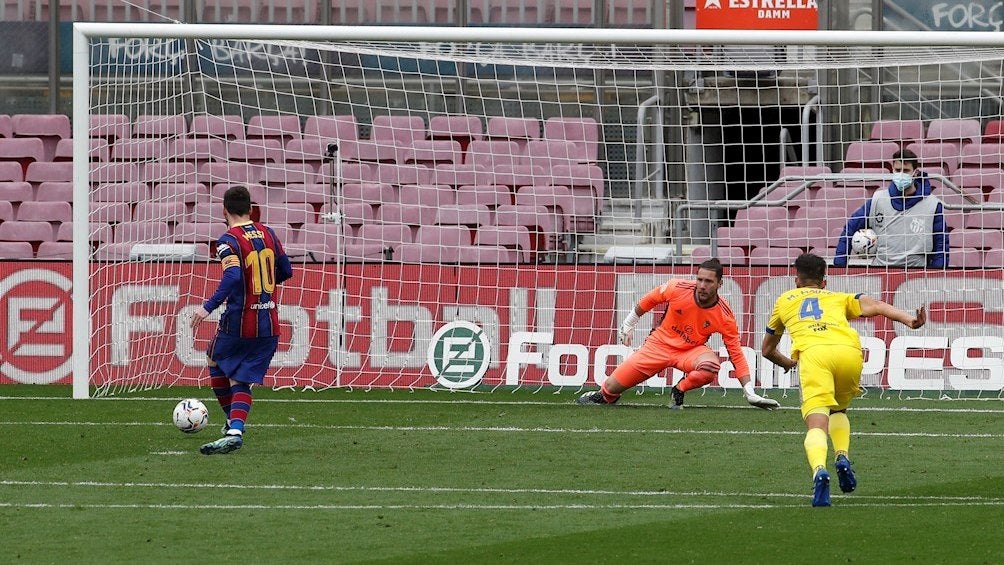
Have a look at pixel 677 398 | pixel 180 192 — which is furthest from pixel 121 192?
pixel 677 398

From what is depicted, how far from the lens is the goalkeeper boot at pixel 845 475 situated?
888 centimetres

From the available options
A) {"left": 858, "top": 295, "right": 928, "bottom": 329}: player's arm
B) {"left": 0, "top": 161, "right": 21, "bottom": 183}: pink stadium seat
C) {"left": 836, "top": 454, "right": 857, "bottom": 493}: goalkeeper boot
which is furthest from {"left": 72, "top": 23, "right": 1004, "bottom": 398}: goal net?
{"left": 836, "top": 454, "right": 857, "bottom": 493}: goalkeeper boot

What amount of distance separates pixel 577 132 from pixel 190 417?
300 inches

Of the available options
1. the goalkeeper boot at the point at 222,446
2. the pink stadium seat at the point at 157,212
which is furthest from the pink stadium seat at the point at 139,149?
the goalkeeper boot at the point at 222,446

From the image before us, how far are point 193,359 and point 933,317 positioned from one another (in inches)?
278

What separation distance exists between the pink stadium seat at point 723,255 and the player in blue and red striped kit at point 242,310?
6055 millimetres

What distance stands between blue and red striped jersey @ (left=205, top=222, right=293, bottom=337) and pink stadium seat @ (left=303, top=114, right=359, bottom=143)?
6819mm

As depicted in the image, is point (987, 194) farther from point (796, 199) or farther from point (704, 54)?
point (704, 54)

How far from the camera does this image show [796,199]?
56.0ft

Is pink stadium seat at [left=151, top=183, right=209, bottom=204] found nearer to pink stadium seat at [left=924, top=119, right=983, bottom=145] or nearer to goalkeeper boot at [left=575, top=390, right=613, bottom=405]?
goalkeeper boot at [left=575, top=390, right=613, bottom=405]

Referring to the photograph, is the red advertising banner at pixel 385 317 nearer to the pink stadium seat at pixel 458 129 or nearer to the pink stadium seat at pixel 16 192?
the pink stadium seat at pixel 458 129

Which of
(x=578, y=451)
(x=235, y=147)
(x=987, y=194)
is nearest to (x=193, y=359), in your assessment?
(x=235, y=147)

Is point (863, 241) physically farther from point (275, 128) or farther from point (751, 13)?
point (275, 128)

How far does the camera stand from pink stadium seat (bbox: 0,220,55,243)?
18281 mm
